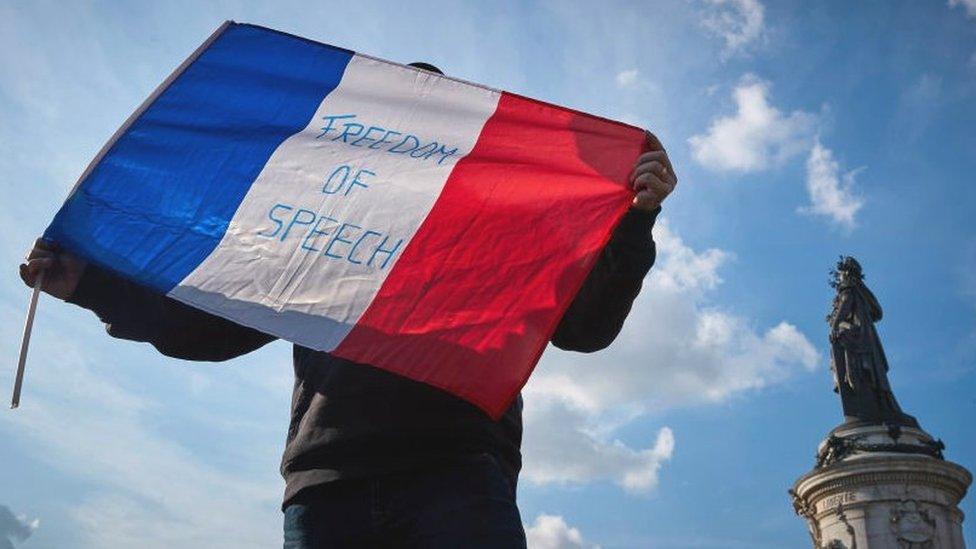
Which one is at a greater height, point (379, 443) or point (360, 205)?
point (360, 205)

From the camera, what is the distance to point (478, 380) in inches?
118

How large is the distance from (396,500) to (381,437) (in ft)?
0.70

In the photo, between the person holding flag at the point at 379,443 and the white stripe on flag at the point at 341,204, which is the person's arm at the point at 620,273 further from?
the white stripe on flag at the point at 341,204

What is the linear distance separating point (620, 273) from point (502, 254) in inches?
19.3

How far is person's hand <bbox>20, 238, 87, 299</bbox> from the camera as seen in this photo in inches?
140

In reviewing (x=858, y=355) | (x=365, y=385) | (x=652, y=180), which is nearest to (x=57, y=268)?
(x=365, y=385)

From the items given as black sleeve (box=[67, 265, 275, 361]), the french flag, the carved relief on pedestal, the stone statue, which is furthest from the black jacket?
the stone statue

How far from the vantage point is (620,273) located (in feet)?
A: 11.8

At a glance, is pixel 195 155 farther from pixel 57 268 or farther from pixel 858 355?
pixel 858 355

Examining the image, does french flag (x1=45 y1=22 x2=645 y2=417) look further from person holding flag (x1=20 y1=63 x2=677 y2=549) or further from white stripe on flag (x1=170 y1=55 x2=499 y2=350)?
person holding flag (x1=20 y1=63 x2=677 y2=549)

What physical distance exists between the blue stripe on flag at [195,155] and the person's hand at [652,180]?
1570mm

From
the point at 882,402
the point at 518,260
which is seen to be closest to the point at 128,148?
the point at 518,260

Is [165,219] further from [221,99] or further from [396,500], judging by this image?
[396,500]

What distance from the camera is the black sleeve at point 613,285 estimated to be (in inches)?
142
